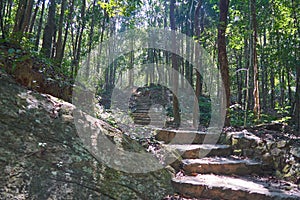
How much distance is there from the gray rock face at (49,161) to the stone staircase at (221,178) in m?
0.33

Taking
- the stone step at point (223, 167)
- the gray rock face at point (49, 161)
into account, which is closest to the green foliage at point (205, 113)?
the stone step at point (223, 167)

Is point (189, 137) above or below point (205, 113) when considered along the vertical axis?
below

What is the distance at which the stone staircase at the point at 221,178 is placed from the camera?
2775 millimetres

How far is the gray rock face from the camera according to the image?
210 centimetres

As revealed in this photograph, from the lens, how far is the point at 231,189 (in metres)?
2.82

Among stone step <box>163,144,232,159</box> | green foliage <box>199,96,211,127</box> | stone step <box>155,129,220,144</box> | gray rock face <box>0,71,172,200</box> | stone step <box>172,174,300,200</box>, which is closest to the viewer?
gray rock face <box>0,71,172,200</box>

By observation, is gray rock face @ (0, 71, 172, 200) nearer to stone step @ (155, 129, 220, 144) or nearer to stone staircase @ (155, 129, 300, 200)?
stone staircase @ (155, 129, 300, 200)

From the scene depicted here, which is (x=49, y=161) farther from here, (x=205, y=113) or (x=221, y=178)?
(x=205, y=113)

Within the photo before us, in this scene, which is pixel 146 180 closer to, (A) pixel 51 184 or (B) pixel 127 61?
(A) pixel 51 184

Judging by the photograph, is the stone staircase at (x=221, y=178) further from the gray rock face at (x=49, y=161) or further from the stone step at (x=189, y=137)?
the gray rock face at (x=49, y=161)

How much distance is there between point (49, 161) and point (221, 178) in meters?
2.20

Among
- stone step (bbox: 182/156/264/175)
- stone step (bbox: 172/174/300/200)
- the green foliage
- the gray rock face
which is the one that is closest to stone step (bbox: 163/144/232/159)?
stone step (bbox: 182/156/264/175)

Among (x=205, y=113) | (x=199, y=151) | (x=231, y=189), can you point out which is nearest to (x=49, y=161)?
(x=231, y=189)

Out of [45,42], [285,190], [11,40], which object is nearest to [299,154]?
[285,190]
